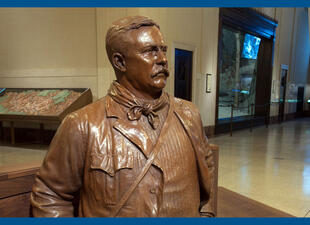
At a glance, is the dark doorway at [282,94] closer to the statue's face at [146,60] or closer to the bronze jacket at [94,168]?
the statue's face at [146,60]

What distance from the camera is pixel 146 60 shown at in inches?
50.6

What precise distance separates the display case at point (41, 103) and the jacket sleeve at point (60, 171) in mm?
4141

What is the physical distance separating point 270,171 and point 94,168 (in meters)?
4.27

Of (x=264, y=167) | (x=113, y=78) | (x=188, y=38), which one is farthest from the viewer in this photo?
(x=188, y=38)

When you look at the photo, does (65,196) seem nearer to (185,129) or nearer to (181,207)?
(181,207)

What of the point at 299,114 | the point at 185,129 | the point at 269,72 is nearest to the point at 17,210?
the point at 185,129

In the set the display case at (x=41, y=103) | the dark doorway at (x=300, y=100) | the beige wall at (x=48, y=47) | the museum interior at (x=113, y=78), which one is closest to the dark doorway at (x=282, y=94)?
the dark doorway at (x=300, y=100)

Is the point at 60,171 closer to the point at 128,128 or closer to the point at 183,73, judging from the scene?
the point at 128,128

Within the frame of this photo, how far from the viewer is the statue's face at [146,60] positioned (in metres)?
1.28

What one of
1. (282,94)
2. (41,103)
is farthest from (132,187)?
(282,94)

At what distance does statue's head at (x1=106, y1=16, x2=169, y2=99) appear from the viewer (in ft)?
4.20

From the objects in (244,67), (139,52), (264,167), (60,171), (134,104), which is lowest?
(264,167)

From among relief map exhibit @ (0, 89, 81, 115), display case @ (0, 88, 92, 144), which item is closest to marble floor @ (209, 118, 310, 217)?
display case @ (0, 88, 92, 144)

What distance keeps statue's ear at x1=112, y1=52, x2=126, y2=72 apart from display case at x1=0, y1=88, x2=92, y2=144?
13.9 feet
